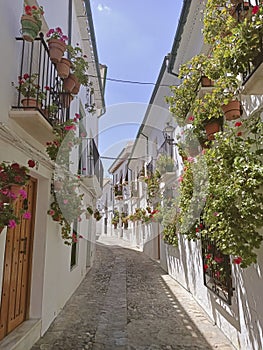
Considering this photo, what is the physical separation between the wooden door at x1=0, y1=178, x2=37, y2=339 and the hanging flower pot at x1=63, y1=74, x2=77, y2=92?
184 cm

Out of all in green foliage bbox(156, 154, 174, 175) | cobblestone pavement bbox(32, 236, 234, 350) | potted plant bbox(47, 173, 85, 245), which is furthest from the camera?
green foliage bbox(156, 154, 174, 175)

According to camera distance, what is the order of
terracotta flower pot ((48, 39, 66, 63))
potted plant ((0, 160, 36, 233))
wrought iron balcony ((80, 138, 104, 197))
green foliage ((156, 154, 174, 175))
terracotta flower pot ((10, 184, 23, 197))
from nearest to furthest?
potted plant ((0, 160, 36, 233)) → terracotta flower pot ((10, 184, 23, 197)) → terracotta flower pot ((48, 39, 66, 63)) → wrought iron balcony ((80, 138, 104, 197)) → green foliage ((156, 154, 174, 175))

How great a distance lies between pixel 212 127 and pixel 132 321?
3940 mm

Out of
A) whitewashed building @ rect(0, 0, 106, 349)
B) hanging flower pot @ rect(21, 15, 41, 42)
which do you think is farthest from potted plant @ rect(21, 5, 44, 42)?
whitewashed building @ rect(0, 0, 106, 349)

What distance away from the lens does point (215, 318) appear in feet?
16.5

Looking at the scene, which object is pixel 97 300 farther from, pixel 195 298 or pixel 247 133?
pixel 247 133

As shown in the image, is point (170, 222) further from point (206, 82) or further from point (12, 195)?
point (12, 195)

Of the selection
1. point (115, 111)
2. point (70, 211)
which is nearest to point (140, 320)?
point (70, 211)

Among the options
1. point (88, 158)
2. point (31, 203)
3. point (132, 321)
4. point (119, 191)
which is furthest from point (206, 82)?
point (119, 191)

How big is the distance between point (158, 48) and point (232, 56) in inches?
259

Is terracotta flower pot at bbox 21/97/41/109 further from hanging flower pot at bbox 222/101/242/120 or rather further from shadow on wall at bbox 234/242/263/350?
shadow on wall at bbox 234/242/263/350

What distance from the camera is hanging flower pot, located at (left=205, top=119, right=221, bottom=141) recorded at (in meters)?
4.46

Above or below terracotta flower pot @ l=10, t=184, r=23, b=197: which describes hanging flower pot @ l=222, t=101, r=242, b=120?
above

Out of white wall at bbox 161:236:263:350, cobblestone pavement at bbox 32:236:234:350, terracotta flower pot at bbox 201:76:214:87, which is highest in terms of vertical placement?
terracotta flower pot at bbox 201:76:214:87
